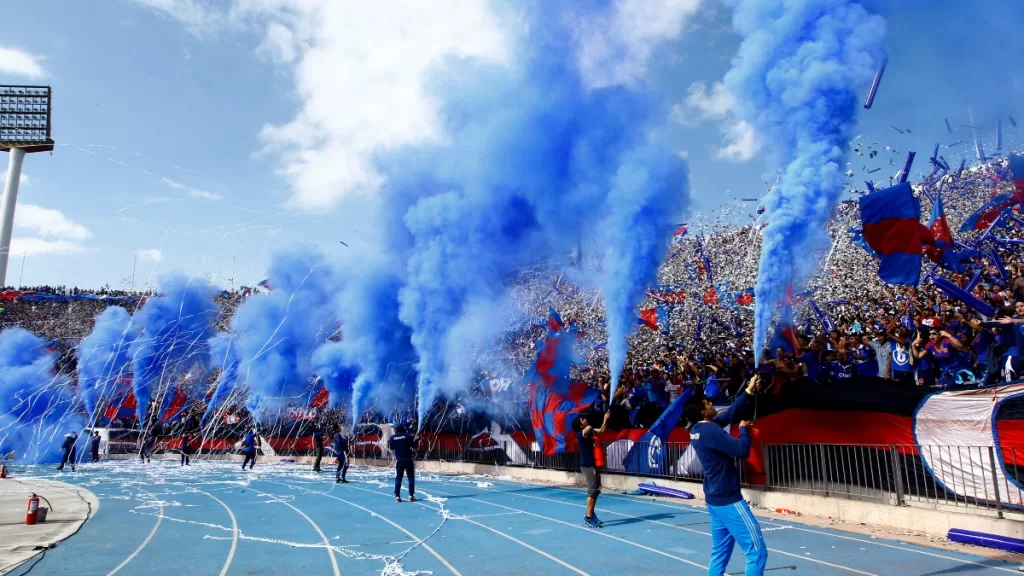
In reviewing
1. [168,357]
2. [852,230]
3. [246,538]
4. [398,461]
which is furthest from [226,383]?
[852,230]

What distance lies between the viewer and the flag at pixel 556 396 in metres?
16.0

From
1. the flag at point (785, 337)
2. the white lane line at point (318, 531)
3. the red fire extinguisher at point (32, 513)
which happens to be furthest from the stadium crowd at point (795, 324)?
the red fire extinguisher at point (32, 513)

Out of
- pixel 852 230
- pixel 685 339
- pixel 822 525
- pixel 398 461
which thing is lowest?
pixel 822 525

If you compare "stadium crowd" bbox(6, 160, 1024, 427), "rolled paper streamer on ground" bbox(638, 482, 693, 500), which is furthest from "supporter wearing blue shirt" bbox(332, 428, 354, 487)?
"rolled paper streamer on ground" bbox(638, 482, 693, 500)

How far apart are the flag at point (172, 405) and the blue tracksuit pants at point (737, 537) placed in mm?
32408

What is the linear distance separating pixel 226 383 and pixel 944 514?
95.5 feet

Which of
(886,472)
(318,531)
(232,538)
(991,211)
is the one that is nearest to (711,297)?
(991,211)

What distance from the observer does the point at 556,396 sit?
16.2m

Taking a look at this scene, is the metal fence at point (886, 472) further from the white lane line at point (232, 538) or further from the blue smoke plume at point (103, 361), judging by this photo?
the blue smoke plume at point (103, 361)

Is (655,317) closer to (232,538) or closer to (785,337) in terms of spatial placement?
(785,337)

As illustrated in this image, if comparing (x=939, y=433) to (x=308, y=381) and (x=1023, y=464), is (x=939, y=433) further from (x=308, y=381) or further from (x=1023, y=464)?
(x=308, y=381)

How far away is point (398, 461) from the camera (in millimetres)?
13273

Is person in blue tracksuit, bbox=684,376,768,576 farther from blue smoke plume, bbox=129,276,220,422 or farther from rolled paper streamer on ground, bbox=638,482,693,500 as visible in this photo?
blue smoke plume, bbox=129,276,220,422

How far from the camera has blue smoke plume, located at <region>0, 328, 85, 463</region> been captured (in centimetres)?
2738
